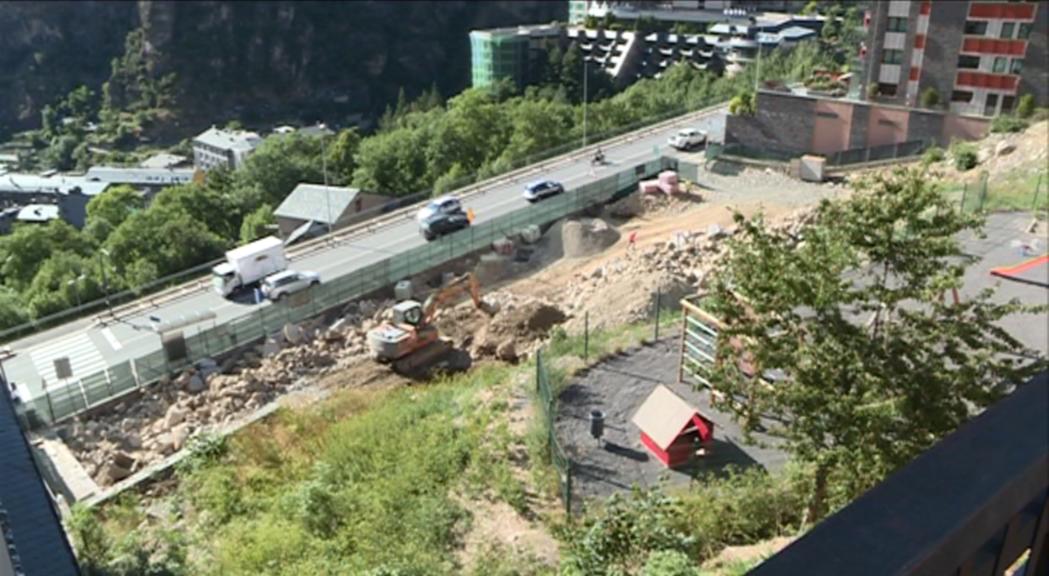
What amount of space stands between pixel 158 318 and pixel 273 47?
89126 millimetres

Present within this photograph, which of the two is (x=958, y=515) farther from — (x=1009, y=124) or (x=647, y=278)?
(x=1009, y=124)

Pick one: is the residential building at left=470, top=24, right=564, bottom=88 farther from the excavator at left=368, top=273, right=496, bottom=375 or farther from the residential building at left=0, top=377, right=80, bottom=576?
the residential building at left=0, top=377, right=80, bottom=576

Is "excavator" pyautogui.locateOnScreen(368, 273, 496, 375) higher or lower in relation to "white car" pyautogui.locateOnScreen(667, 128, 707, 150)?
lower

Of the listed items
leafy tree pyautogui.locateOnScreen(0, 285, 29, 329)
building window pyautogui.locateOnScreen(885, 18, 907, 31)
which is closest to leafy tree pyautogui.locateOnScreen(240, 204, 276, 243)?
leafy tree pyautogui.locateOnScreen(0, 285, 29, 329)

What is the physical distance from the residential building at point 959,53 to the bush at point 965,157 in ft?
15.6

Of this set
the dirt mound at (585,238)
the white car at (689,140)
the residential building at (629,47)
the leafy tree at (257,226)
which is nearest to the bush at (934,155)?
the white car at (689,140)

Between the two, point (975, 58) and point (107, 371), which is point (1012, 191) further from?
point (107, 371)

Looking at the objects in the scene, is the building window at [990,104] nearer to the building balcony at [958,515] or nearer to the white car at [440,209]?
the white car at [440,209]

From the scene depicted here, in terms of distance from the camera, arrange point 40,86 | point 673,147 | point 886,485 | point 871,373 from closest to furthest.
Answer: point 886,485 → point 871,373 → point 673,147 → point 40,86

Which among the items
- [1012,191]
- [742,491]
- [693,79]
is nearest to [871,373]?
[742,491]

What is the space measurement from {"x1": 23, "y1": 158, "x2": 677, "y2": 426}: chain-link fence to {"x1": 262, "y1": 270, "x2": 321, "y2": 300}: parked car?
335 millimetres

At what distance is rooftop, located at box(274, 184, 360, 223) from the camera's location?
36231 mm

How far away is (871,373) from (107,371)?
17873mm

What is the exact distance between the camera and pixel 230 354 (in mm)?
22125
